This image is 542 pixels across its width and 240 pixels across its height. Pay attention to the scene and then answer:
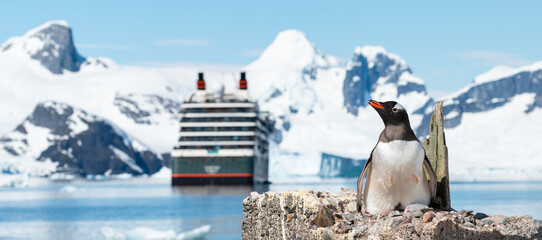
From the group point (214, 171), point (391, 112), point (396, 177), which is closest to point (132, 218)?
point (214, 171)

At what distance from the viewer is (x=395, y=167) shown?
909 centimetres

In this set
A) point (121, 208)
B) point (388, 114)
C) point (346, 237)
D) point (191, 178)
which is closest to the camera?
point (346, 237)

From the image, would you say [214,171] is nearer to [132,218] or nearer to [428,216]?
[132,218]

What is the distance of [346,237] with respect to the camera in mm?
8414

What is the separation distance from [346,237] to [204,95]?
96774 millimetres

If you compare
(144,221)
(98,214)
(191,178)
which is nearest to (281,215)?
(144,221)

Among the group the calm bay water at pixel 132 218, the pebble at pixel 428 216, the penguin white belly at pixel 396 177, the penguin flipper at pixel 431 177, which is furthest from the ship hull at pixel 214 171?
the pebble at pixel 428 216

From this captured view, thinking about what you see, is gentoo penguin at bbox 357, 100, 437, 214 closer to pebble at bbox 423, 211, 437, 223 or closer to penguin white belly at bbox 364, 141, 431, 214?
penguin white belly at bbox 364, 141, 431, 214

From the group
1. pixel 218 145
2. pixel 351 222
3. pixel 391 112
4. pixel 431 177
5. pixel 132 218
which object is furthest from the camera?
pixel 218 145

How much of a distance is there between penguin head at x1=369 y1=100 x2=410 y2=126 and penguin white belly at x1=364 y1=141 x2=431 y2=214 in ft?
0.74

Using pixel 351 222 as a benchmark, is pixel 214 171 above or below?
below

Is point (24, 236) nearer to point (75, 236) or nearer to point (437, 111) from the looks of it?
point (75, 236)

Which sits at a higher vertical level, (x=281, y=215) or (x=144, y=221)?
(x=281, y=215)

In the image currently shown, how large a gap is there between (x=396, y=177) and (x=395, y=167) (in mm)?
108
